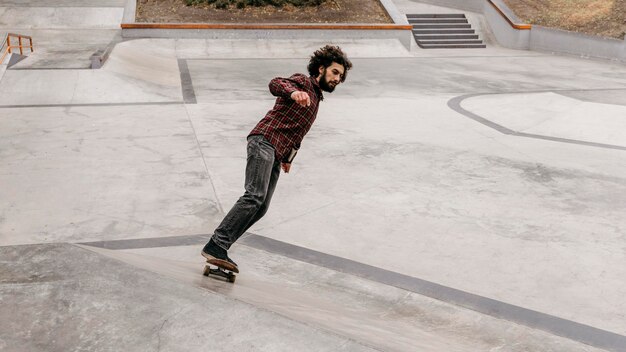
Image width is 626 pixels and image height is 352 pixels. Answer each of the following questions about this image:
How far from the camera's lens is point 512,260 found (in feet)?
21.6

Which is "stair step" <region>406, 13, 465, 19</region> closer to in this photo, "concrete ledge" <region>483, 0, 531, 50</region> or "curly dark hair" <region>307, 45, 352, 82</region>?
"concrete ledge" <region>483, 0, 531, 50</region>

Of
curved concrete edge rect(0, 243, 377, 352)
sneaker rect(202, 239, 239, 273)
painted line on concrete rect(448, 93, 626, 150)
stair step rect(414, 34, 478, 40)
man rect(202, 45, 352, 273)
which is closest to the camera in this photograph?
curved concrete edge rect(0, 243, 377, 352)

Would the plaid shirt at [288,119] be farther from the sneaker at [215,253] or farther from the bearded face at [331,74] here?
the sneaker at [215,253]

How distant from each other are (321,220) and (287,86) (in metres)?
2.95

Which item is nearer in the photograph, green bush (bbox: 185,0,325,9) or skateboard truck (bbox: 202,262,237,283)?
skateboard truck (bbox: 202,262,237,283)

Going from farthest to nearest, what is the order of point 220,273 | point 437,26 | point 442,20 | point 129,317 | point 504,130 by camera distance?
1. point 442,20
2. point 437,26
3. point 504,130
4. point 220,273
5. point 129,317

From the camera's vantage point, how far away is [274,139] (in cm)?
495

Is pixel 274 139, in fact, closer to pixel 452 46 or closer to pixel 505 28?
pixel 452 46

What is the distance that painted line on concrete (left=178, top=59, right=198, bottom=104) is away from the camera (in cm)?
1379

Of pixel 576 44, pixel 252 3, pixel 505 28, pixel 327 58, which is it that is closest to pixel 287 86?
pixel 327 58

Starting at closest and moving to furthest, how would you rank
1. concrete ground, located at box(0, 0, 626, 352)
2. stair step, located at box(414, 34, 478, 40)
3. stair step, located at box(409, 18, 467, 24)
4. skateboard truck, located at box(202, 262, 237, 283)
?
concrete ground, located at box(0, 0, 626, 352) < skateboard truck, located at box(202, 262, 237, 283) < stair step, located at box(414, 34, 478, 40) < stair step, located at box(409, 18, 467, 24)

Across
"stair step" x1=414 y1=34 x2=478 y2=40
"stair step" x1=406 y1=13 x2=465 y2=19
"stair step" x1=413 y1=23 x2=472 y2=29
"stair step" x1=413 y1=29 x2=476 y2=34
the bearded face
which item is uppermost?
the bearded face

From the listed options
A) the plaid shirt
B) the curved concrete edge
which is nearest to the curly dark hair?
the plaid shirt

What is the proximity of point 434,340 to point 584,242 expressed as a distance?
120 inches
